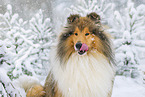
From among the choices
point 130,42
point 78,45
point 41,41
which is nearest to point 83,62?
point 78,45

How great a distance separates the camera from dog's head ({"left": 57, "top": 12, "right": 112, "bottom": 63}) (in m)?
2.21

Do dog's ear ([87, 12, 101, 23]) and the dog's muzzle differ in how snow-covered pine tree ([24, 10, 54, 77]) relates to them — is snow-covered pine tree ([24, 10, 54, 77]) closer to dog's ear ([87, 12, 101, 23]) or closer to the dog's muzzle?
dog's ear ([87, 12, 101, 23])

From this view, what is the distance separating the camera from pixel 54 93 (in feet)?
7.95

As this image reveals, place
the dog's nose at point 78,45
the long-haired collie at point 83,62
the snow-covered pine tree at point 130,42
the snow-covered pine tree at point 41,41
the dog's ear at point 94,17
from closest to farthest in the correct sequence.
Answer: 1. the dog's nose at point 78,45
2. the long-haired collie at point 83,62
3. the dog's ear at point 94,17
4. the snow-covered pine tree at point 130,42
5. the snow-covered pine tree at point 41,41

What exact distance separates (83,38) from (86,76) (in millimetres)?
687

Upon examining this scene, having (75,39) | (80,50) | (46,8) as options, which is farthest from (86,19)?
(46,8)

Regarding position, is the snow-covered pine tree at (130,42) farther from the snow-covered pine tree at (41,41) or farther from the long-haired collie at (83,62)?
the long-haired collie at (83,62)

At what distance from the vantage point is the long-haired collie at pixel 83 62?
2.25m

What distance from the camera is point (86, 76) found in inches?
89.8

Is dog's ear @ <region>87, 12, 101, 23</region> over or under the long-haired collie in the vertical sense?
over

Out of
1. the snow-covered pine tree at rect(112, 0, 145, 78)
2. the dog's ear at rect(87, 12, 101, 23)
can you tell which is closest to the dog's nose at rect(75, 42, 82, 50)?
the dog's ear at rect(87, 12, 101, 23)

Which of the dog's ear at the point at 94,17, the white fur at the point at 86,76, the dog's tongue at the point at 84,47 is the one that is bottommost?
the white fur at the point at 86,76

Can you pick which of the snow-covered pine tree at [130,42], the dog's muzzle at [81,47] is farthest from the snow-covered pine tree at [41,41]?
the dog's muzzle at [81,47]

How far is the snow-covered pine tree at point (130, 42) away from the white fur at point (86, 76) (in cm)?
498
